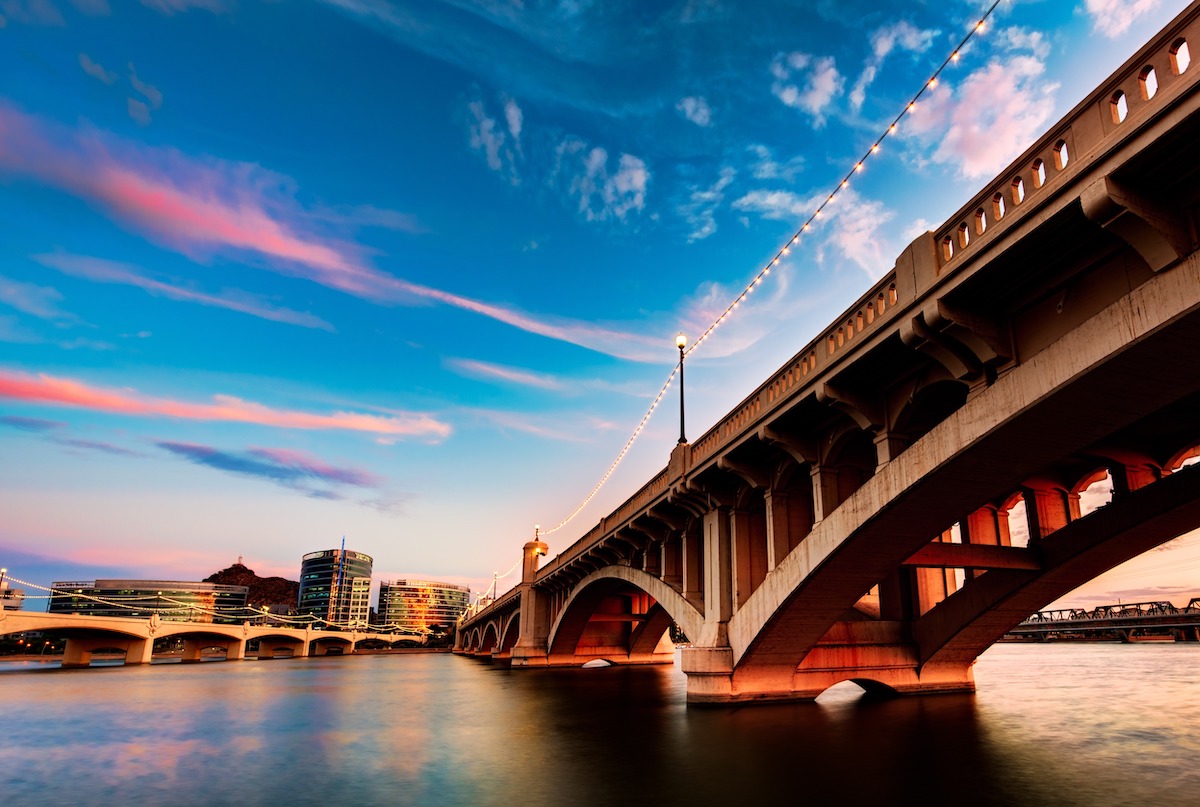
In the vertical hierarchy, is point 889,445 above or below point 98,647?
above

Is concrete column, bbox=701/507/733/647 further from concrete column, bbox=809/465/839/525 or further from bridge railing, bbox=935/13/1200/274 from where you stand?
bridge railing, bbox=935/13/1200/274

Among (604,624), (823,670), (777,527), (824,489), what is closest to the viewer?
(824,489)

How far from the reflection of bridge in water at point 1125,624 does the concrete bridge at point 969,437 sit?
94.1 metres

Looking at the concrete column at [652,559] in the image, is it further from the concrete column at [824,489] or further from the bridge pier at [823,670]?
the concrete column at [824,489]

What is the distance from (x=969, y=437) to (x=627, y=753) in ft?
35.8

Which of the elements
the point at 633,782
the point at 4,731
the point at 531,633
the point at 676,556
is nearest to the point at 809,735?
the point at 633,782

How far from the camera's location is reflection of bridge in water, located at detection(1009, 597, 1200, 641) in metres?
107

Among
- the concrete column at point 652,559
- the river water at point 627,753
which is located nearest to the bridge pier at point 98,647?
the river water at point 627,753

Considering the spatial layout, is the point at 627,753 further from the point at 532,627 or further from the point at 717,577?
the point at 532,627

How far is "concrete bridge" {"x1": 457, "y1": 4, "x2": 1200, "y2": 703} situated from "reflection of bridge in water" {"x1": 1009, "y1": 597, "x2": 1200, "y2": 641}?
309 feet

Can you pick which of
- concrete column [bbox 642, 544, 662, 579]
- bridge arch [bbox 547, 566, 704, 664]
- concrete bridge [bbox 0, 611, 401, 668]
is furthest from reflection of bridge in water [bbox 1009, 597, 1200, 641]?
concrete bridge [bbox 0, 611, 401, 668]

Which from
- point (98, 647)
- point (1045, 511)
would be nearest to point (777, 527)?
point (1045, 511)

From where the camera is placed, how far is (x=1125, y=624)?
116625 millimetres

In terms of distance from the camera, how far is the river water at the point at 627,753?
41.3 feet
